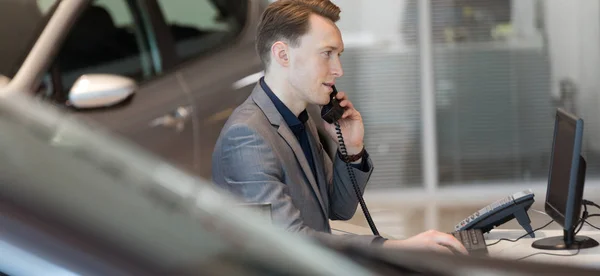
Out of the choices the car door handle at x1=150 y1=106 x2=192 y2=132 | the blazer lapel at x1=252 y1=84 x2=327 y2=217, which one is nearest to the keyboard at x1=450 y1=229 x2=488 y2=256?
the blazer lapel at x1=252 y1=84 x2=327 y2=217

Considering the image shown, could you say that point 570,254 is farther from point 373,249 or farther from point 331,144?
point 331,144

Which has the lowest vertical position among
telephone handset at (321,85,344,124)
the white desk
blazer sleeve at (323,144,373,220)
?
the white desk

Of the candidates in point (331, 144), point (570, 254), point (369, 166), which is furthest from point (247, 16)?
point (570, 254)

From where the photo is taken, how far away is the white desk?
2793mm

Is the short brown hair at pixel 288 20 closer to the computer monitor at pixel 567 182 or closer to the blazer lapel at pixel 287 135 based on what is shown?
the blazer lapel at pixel 287 135

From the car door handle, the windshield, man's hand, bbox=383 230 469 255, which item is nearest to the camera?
man's hand, bbox=383 230 469 255

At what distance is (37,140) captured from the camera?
141 cm

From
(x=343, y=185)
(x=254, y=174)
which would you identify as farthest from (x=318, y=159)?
(x=254, y=174)

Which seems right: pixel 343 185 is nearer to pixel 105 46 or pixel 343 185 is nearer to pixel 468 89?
pixel 105 46

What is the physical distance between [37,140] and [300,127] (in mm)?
1499

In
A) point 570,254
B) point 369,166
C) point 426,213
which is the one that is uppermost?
point 369,166

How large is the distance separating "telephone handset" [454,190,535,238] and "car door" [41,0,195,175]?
1459mm

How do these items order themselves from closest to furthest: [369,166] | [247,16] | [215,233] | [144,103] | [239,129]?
[215,233]
[239,129]
[369,166]
[144,103]
[247,16]

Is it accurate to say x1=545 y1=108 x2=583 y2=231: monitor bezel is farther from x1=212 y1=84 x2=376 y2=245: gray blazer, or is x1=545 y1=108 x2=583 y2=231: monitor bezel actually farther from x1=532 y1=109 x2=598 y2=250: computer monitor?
x1=212 y1=84 x2=376 y2=245: gray blazer
